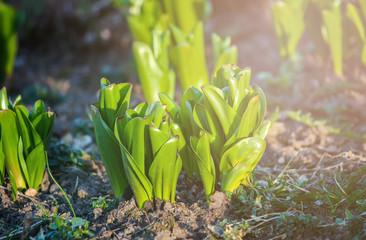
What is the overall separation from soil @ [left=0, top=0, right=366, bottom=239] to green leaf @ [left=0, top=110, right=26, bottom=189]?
10 cm

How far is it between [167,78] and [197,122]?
3.07ft

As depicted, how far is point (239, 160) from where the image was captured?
1342 mm

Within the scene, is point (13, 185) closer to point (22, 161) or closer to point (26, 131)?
point (22, 161)

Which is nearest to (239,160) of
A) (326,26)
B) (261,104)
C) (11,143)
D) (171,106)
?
(261,104)

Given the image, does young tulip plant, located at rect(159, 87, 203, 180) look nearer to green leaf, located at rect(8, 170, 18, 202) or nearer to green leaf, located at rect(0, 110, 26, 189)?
green leaf, located at rect(0, 110, 26, 189)

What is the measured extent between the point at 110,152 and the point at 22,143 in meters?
0.42

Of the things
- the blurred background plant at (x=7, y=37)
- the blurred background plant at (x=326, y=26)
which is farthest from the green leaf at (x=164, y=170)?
the blurred background plant at (x=7, y=37)

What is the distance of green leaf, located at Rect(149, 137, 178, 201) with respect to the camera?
4.33 ft

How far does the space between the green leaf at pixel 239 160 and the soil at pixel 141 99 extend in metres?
0.08

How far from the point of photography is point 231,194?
4.67ft

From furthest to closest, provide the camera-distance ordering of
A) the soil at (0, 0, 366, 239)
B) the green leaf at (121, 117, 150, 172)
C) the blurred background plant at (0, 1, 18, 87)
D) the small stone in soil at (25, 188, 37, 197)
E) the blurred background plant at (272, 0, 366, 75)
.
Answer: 1. the blurred background plant at (0, 1, 18, 87)
2. the blurred background plant at (272, 0, 366, 75)
3. the small stone in soil at (25, 188, 37, 197)
4. the soil at (0, 0, 366, 239)
5. the green leaf at (121, 117, 150, 172)

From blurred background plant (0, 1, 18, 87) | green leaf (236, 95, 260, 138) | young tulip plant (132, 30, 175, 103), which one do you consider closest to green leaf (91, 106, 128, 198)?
green leaf (236, 95, 260, 138)

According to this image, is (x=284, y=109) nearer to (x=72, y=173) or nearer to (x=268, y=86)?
(x=268, y=86)

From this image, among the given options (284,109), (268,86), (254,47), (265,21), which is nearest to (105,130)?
(284,109)
